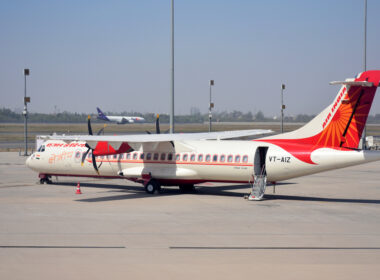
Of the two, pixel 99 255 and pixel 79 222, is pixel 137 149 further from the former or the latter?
pixel 99 255

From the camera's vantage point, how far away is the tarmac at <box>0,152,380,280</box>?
1275 cm

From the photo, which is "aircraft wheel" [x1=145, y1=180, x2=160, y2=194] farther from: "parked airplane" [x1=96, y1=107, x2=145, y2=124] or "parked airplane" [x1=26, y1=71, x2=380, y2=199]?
"parked airplane" [x1=96, y1=107, x2=145, y2=124]

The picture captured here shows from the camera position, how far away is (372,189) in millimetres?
28953

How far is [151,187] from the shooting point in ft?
86.9

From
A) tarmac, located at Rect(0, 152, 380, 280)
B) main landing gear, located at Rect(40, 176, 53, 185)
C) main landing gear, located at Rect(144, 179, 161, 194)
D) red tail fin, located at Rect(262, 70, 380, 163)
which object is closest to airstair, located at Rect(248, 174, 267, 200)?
tarmac, located at Rect(0, 152, 380, 280)

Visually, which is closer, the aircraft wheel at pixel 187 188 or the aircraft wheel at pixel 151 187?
the aircraft wheel at pixel 151 187

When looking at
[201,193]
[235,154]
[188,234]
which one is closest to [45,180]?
[201,193]

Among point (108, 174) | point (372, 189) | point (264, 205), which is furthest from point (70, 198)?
point (372, 189)

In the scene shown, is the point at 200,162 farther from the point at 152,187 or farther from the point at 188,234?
the point at 188,234

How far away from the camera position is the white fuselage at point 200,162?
23.0 m

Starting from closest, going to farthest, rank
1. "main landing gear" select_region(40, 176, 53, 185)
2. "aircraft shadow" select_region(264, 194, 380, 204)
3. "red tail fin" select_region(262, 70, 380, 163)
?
"red tail fin" select_region(262, 70, 380, 163) < "aircraft shadow" select_region(264, 194, 380, 204) < "main landing gear" select_region(40, 176, 53, 185)

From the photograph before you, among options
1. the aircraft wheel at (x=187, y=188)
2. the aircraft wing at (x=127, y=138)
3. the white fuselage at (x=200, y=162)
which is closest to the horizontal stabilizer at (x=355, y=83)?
the white fuselage at (x=200, y=162)

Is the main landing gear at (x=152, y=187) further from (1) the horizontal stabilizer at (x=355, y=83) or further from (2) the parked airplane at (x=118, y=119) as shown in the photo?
(2) the parked airplane at (x=118, y=119)

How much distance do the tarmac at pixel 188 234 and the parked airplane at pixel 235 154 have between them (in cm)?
107
